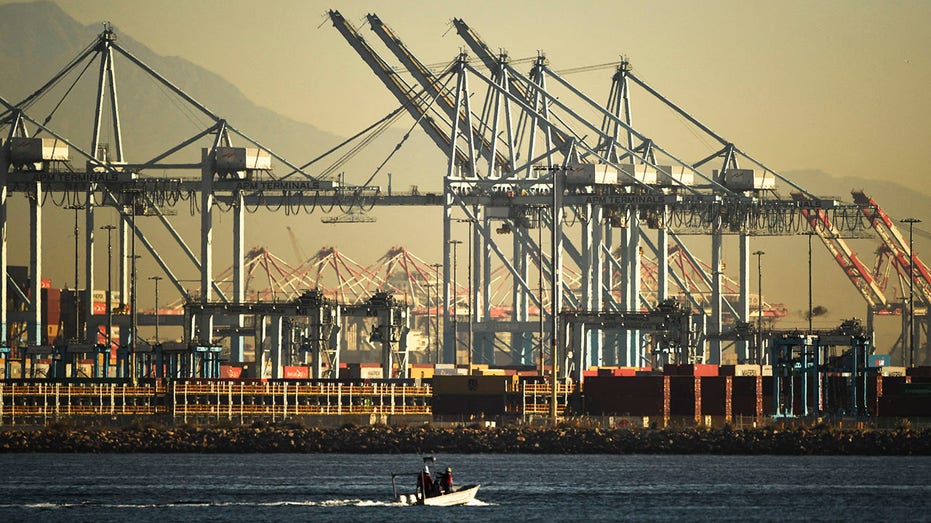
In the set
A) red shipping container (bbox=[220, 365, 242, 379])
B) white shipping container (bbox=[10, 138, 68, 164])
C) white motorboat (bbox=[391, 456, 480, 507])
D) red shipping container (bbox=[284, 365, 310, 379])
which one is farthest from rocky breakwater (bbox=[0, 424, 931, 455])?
white shipping container (bbox=[10, 138, 68, 164])

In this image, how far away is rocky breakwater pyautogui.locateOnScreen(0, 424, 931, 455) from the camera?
9275 cm

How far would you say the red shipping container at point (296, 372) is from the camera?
134 metres

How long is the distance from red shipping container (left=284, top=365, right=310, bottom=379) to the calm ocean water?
126ft

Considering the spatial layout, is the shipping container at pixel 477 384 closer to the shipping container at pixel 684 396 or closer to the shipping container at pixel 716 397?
the shipping container at pixel 684 396

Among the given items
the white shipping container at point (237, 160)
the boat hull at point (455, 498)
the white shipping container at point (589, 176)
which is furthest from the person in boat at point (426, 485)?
the white shipping container at point (589, 176)

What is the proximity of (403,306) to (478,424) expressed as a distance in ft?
108

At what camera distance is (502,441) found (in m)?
93.4

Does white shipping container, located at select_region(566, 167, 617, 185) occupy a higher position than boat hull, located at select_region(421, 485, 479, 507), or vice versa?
white shipping container, located at select_region(566, 167, 617, 185)

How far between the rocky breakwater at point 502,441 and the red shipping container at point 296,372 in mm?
36597

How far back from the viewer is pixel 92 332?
157000 millimetres

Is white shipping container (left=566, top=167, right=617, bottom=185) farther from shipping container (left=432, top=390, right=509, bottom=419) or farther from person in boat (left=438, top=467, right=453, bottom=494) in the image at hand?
person in boat (left=438, top=467, right=453, bottom=494)

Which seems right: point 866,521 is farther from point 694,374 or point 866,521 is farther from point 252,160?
point 252,160

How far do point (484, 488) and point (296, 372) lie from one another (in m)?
62.1

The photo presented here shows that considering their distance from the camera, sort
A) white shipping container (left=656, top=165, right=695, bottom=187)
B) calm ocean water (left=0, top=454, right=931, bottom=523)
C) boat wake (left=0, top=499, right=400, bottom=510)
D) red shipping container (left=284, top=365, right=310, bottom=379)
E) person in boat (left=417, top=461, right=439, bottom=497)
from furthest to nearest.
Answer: white shipping container (left=656, top=165, right=695, bottom=187), red shipping container (left=284, top=365, right=310, bottom=379), boat wake (left=0, top=499, right=400, bottom=510), person in boat (left=417, top=461, right=439, bottom=497), calm ocean water (left=0, top=454, right=931, bottom=523)
